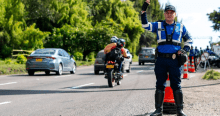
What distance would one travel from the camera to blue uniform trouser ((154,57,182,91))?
18.2 feet

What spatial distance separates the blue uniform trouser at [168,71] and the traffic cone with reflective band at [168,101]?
12.3 inches

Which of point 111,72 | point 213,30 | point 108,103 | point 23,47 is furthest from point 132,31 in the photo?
point 108,103

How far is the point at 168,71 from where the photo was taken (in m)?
5.68

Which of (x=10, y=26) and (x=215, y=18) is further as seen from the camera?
(x=215, y=18)

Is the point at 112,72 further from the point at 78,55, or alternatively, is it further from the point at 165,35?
the point at 78,55

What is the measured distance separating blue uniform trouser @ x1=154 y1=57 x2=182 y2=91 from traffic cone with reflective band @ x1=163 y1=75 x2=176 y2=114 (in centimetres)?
31

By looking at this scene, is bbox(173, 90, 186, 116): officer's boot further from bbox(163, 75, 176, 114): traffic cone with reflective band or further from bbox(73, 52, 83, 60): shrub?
bbox(73, 52, 83, 60): shrub

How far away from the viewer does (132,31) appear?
5322 centimetres

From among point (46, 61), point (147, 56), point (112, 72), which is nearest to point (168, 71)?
point (112, 72)

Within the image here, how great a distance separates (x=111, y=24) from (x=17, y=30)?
16878 mm

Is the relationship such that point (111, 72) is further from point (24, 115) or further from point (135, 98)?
point (24, 115)

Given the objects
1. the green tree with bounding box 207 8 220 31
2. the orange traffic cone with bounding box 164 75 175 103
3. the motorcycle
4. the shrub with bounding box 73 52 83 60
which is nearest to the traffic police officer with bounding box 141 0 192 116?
the orange traffic cone with bounding box 164 75 175 103

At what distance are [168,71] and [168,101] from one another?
641 millimetres

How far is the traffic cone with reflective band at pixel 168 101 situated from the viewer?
235 inches
